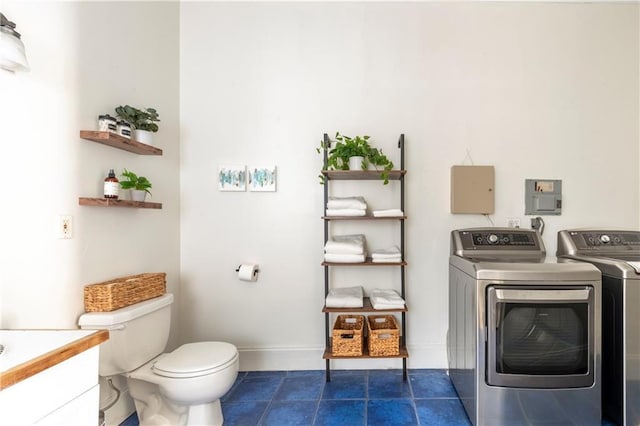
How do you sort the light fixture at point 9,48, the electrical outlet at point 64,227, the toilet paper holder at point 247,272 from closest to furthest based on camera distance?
the light fixture at point 9,48
the electrical outlet at point 64,227
the toilet paper holder at point 247,272

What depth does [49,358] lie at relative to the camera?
0.81 meters

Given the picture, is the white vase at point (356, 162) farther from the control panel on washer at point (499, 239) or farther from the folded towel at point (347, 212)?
the control panel on washer at point (499, 239)

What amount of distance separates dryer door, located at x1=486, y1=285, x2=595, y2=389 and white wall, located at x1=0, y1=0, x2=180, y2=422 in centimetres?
199

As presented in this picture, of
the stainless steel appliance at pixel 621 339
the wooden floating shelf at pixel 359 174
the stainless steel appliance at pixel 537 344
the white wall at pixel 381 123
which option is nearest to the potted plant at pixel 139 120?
the white wall at pixel 381 123

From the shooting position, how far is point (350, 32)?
2234 mm

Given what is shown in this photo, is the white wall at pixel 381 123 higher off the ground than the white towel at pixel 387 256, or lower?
higher

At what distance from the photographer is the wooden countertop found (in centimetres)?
71

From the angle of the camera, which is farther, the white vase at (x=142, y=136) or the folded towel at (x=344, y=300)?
the folded towel at (x=344, y=300)

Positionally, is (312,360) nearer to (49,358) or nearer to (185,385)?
(185,385)

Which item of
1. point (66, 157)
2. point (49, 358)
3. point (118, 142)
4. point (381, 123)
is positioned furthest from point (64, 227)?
point (381, 123)

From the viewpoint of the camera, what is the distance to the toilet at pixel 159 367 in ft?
4.61

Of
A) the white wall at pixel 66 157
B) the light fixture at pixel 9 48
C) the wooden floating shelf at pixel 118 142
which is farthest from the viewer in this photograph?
the wooden floating shelf at pixel 118 142

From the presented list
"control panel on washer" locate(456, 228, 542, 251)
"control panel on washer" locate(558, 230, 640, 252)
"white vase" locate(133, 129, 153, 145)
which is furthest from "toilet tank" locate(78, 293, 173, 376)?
"control panel on washer" locate(558, 230, 640, 252)

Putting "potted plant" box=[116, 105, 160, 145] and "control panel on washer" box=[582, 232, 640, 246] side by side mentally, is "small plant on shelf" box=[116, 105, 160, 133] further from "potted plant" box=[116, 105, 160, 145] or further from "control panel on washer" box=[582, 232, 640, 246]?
→ "control panel on washer" box=[582, 232, 640, 246]
